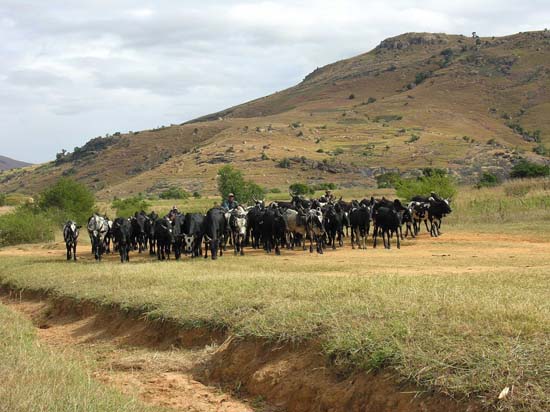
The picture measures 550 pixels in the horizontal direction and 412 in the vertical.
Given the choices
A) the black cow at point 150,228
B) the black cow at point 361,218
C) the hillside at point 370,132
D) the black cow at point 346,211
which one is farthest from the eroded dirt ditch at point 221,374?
the hillside at point 370,132

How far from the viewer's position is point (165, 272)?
17.4 meters

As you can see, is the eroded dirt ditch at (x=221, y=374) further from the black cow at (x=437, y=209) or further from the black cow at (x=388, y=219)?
the black cow at (x=437, y=209)

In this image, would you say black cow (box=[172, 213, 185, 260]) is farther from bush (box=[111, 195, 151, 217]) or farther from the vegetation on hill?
bush (box=[111, 195, 151, 217])

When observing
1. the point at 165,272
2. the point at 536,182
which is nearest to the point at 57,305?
the point at 165,272

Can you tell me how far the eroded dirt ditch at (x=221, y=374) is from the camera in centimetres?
816

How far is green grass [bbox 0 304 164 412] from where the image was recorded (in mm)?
7184

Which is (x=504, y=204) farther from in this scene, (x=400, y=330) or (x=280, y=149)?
(x=280, y=149)

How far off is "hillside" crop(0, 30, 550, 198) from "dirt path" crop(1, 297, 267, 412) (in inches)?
2282

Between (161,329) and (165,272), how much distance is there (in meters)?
4.82

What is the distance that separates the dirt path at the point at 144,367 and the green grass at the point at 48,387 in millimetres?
692

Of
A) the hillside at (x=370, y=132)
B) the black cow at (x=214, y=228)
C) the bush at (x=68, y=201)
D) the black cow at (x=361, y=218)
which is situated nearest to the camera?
the black cow at (x=214, y=228)

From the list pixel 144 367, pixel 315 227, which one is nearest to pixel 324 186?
pixel 315 227

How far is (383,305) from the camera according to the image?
33.2 feet

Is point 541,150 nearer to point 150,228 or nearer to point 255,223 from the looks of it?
point 255,223
